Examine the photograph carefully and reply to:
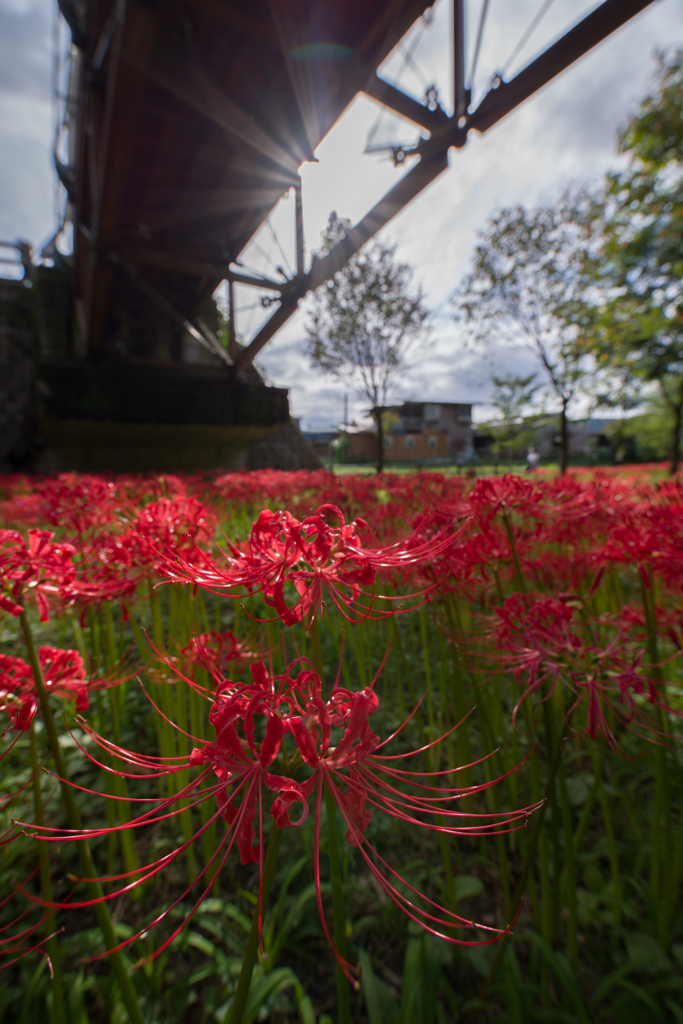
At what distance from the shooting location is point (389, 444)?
36469 millimetres

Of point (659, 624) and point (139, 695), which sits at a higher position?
point (659, 624)

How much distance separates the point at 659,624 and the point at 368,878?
63.0 inches

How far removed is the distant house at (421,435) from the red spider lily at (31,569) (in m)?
33.1

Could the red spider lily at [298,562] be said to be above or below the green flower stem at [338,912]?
above

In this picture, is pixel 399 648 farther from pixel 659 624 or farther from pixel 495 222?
pixel 495 222

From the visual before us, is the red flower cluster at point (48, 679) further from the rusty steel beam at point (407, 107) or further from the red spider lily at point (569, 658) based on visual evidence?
the rusty steel beam at point (407, 107)

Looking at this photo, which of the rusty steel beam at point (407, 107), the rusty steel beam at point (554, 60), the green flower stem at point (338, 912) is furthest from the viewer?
the rusty steel beam at point (407, 107)

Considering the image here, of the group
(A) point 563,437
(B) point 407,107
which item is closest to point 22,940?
(B) point 407,107

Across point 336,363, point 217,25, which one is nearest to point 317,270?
point 217,25

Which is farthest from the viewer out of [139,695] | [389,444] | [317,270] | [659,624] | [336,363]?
[389,444]

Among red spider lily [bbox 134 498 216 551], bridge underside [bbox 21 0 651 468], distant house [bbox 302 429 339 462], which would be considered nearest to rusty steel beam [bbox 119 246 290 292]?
bridge underside [bbox 21 0 651 468]

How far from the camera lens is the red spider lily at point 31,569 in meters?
1.03

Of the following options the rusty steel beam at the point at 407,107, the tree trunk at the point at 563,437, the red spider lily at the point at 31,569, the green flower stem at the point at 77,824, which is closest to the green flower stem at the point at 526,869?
the green flower stem at the point at 77,824

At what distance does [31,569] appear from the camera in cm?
106
